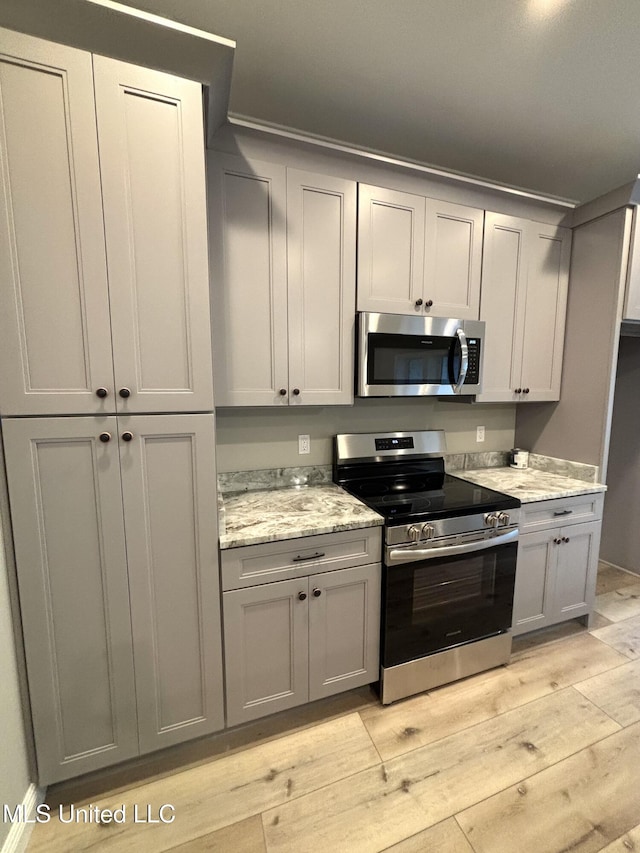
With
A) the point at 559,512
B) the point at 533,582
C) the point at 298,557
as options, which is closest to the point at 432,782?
the point at 298,557

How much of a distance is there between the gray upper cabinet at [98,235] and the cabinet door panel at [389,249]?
0.83m

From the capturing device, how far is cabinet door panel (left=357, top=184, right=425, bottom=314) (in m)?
1.77

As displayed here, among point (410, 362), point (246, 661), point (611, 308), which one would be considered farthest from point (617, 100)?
point (246, 661)

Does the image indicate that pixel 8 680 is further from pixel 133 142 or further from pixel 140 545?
pixel 133 142

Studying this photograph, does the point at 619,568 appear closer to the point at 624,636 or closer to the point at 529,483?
the point at 624,636

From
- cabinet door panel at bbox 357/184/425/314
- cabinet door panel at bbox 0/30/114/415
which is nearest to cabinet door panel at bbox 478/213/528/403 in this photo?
cabinet door panel at bbox 357/184/425/314

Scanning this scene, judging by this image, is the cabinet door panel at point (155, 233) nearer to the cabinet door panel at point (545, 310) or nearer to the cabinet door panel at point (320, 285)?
the cabinet door panel at point (320, 285)

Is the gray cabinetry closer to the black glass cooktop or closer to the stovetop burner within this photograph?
the black glass cooktop

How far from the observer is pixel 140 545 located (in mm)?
1302

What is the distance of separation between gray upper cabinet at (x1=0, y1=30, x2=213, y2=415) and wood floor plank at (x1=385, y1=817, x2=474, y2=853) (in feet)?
5.46

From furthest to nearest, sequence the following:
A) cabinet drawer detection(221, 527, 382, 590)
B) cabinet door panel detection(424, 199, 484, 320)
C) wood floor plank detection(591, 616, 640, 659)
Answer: wood floor plank detection(591, 616, 640, 659)
cabinet door panel detection(424, 199, 484, 320)
cabinet drawer detection(221, 527, 382, 590)

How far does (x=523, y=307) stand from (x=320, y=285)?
1.33 m

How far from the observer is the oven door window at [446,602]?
1.66 metres

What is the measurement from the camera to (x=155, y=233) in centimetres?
121
